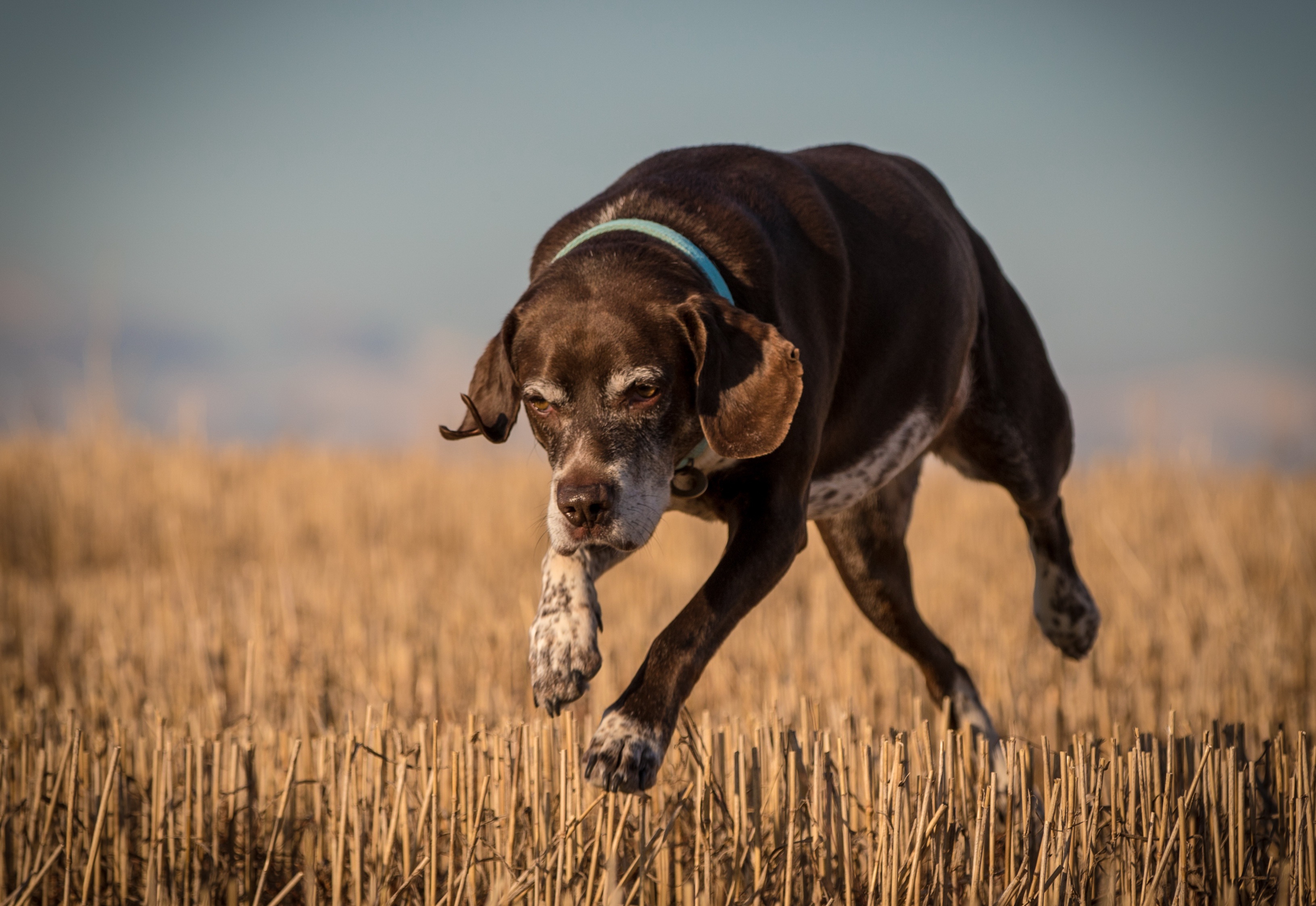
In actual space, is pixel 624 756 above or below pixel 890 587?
below

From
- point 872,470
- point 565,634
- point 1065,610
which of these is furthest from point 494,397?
point 1065,610

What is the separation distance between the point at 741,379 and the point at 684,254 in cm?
46

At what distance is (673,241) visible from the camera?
3.45 metres

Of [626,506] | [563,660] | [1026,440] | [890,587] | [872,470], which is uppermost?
[1026,440]

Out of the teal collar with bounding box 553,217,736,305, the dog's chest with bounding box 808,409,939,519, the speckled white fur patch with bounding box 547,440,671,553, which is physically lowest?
the speckled white fur patch with bounding box 547,440,671,553

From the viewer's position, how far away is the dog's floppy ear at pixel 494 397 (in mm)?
3467

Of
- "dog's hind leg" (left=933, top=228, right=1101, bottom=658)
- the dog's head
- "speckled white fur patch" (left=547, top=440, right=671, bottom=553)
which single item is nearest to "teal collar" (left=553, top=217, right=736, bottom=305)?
the dog's head

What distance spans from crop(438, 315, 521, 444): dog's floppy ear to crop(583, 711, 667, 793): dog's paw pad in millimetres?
963

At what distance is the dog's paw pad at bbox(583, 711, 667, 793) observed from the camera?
2.87m

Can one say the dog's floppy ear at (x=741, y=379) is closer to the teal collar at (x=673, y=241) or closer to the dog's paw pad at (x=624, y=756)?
the teal collar at (x=673, y=241)

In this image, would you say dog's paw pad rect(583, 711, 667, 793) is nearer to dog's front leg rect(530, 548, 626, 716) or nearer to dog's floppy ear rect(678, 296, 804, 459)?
dog's front leg rect(530, 548, 626, 716)

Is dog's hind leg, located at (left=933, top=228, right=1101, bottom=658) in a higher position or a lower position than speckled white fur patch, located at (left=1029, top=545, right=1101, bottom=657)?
higher

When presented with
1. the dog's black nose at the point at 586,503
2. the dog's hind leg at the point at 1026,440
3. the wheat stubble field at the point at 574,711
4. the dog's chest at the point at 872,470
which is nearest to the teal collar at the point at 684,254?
the dog's black nose at the point at 586,503

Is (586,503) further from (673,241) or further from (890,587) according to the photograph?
(890,587)
